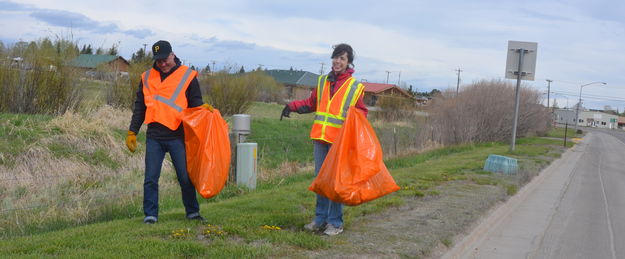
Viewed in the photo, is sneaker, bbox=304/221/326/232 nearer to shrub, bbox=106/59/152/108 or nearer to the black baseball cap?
the black baseball cap

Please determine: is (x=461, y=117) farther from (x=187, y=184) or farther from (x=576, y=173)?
(x=187, y=184)

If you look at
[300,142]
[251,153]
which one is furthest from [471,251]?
[300,142]

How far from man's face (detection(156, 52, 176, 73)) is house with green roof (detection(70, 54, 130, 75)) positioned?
1072cm

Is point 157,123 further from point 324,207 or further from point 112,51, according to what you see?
point 112,51

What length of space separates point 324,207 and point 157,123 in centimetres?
194

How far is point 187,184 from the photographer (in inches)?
252

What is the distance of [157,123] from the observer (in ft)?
20.2

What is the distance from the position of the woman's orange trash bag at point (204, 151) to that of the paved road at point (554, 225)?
255 centimetres

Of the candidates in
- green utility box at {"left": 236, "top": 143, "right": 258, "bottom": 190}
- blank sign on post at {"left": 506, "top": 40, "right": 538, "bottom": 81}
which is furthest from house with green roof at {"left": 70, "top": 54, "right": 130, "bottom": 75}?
blank sign on post at {"left": 506, "top": 40, "right": 538, "bottom": 81}

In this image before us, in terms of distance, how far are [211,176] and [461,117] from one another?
2168 cm

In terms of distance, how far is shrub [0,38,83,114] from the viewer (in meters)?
14.9

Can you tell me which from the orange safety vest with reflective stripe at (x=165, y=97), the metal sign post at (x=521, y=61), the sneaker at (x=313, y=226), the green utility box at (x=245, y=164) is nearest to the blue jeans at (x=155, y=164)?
the orange safety vest with reflective stripe at (x=165, y=97)

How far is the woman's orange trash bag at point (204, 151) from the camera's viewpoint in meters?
6.25

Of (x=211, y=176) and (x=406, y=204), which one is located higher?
(x=211, y=176)
